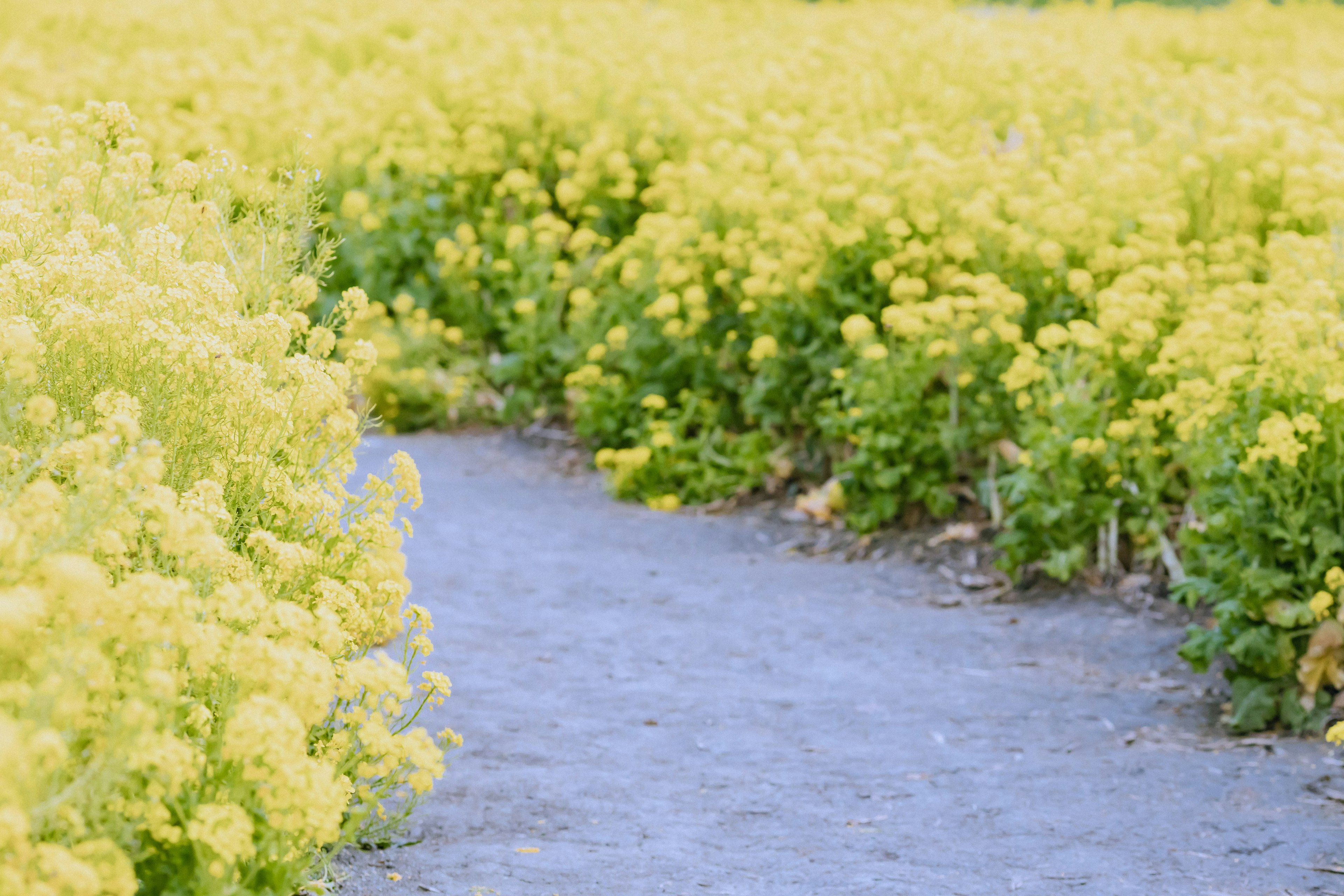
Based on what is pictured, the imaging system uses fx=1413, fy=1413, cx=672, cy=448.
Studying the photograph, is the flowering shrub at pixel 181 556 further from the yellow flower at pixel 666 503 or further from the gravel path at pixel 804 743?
the yellow flower at pixel 666 503

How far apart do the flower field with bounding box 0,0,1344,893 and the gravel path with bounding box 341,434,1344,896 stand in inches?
11.2

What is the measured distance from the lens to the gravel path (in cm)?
327

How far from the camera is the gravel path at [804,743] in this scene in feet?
10.7

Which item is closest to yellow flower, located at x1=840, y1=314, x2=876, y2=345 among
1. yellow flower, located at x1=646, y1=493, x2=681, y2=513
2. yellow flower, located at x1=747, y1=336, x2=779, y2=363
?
yellow flower, located at x1=747, y1=336, x2=779, y2=363

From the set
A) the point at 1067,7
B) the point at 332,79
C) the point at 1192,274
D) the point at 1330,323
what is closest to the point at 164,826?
the point at 1330,323

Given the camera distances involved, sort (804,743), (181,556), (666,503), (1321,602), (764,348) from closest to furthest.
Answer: (181,556)
(1321,602)
(804,743)
(764,348)
(666,503)

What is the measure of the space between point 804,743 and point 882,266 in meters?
2.57

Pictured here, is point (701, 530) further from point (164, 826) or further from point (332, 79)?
point (332, 79)

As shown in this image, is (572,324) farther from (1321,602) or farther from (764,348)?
(1321,602)

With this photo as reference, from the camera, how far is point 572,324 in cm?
722

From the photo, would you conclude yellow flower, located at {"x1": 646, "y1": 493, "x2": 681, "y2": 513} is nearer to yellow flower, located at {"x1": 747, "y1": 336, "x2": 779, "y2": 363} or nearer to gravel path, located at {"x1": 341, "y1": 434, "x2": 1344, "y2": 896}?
gravel path, located at {"x1": 341, "y1": 434, "x2": 1344, "y2": 896}

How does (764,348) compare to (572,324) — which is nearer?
(764,348)

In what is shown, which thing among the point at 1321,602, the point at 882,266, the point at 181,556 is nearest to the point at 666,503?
the point at 882,266

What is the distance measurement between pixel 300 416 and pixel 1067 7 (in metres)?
13.4
